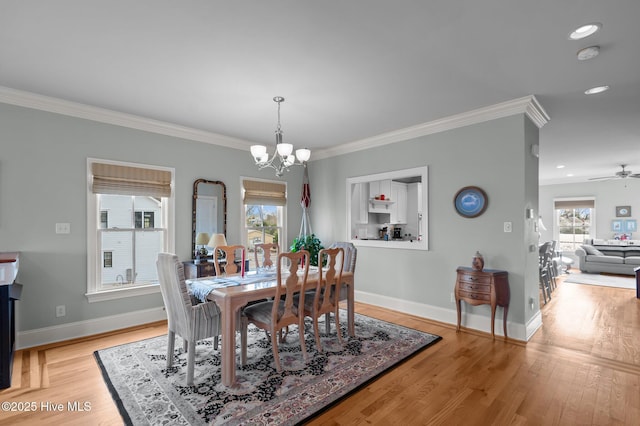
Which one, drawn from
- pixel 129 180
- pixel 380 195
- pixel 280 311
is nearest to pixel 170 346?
pixel 280 311

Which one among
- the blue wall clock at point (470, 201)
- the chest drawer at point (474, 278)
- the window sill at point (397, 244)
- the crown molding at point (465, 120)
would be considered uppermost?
the crown molding at point (465, 120)

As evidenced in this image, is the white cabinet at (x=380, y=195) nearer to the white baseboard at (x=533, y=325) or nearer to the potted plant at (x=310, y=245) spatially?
the potted plant at (x=310, y=245)

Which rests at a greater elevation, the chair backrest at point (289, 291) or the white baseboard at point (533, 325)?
the chair backrest at point (289, 291)

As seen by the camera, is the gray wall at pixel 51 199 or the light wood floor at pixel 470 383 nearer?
the light wood floor at pixel 470 383

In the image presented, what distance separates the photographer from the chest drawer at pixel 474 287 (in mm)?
3603

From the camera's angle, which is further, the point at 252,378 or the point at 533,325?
the point at 533,325

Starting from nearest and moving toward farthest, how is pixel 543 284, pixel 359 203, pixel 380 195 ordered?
pixel 543 284 → pixel 359 203 → pixel 380 195

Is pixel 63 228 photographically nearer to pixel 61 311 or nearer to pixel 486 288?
pixel 61 311

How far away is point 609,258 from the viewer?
7988 mm

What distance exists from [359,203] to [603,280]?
6110 millimetres

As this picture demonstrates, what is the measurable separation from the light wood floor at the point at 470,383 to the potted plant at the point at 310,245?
216cm

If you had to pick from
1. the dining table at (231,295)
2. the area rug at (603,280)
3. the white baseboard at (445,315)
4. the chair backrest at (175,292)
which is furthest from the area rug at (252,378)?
the area rug at (603,280)

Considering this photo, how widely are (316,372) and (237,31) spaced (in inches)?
110

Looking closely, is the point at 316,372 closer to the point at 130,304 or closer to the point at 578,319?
the point at 130,304
